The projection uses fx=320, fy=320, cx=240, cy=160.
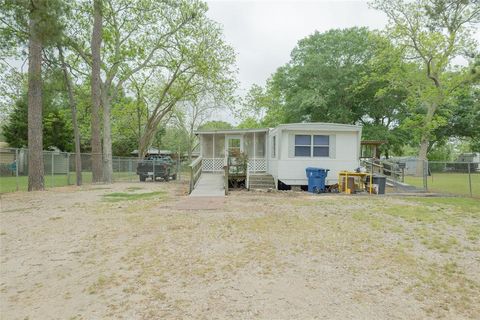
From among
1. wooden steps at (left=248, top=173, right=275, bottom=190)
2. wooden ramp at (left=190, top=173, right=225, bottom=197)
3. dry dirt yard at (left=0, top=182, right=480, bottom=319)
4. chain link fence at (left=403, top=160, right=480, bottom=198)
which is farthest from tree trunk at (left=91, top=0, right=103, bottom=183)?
chain link fence at (left=403, top=160, right=480, bottom=198)

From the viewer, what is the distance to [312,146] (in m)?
14.6

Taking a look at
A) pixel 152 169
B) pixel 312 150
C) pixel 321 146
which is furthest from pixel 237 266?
pixel 152 169

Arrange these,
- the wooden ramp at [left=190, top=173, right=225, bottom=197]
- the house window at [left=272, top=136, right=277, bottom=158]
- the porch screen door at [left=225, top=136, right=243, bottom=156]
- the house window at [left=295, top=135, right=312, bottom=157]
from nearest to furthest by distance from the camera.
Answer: the wooden ramp at [left=190, top=173, right=225, bottom=197], the house window at [left=295, top=135, right=312, bottom=157], the house window at [left=272, top=136, right=277, bottom=158], the porch screen door at [left=225, top=136, right=243, bottom=156]

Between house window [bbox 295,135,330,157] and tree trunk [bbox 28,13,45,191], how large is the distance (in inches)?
423

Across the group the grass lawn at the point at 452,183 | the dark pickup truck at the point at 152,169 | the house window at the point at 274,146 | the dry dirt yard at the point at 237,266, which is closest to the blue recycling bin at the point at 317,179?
the house window at the point at 274,146

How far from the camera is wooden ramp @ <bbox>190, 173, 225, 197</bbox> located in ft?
38.7

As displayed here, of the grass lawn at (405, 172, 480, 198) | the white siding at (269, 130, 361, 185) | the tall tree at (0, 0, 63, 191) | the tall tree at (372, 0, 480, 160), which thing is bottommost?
the grass lawn at (405, 172, 480, 198)

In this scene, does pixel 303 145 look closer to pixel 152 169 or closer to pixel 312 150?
pixel 312 150

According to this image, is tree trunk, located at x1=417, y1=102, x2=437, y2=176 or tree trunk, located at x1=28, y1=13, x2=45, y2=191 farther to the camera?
tree trunk, located at x1=417, y1=102, x2=437, y2=176

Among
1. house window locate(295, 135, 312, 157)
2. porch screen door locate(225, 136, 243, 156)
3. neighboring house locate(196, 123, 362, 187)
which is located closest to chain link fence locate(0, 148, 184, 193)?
porch screen door locate(225, 136, 243, 156)

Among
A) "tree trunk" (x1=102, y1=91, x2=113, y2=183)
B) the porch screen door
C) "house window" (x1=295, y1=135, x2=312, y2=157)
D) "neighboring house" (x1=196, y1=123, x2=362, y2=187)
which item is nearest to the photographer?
"neighboring house" (x1=196, y1=123, x2=362, y2=187)

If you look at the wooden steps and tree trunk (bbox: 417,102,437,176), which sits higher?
tree trunk (bbox: 417,102,437,176)

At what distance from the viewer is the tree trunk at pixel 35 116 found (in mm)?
12297

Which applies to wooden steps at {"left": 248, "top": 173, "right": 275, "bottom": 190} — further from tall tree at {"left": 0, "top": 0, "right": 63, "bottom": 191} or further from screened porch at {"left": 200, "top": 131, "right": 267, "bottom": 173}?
tall tree at {"left": 0, "top": 0, "right": 63, "bottom": 191}
